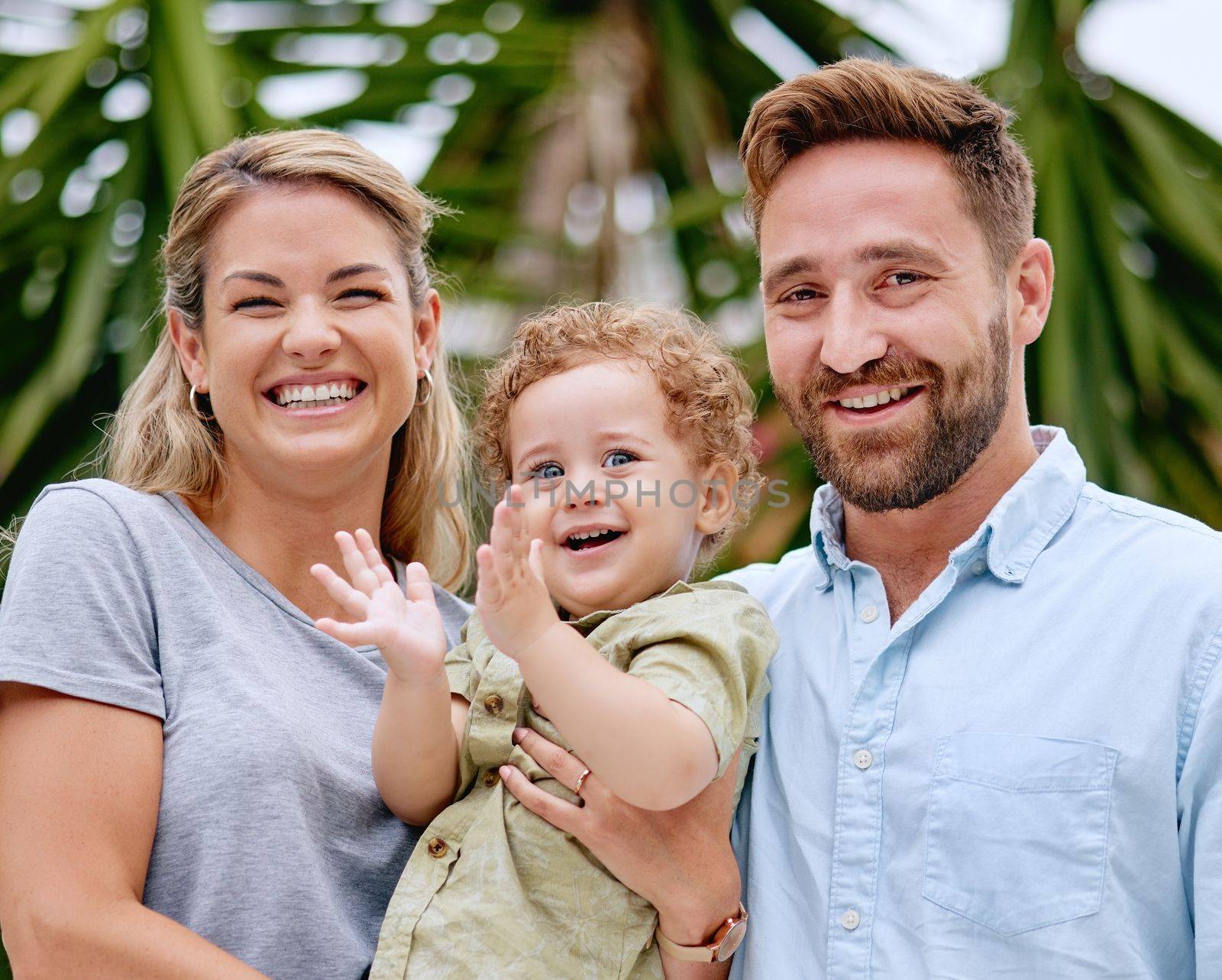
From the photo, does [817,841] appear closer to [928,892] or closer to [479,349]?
[928,892]

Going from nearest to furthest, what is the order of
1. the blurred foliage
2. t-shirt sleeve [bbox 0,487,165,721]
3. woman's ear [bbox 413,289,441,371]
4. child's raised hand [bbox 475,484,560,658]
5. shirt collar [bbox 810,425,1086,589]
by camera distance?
child's raised hand [bbox 475,484,560,658], t-shirt sleeve [bbox 0,487,165,721], shirt collar [bbox 810,425,1086,589], woman's ear [bbox 413,289,441,371], the blurred foliage

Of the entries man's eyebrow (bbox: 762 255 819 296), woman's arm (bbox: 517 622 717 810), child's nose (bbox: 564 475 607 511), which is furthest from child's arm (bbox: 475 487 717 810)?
man's eyebrow (bbox: 762 255 819 296)

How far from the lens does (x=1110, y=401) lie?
3.13m

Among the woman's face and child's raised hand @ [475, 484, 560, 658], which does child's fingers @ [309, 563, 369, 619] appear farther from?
the woman's face

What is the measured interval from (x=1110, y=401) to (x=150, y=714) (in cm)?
243

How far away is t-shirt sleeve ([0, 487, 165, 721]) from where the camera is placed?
4.97 ft

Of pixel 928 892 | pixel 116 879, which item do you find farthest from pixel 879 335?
pixel 116 879

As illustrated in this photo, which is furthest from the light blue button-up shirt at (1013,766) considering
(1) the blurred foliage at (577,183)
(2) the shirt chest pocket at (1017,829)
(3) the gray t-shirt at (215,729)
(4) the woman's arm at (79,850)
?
(1) the blurred foliage at (577,183)

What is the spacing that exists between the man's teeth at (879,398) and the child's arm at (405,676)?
629mm

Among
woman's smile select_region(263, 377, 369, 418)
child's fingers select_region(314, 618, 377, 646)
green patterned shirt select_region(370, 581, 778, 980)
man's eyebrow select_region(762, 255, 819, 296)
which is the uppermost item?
man's eyebrow select_region(762, 255, 819, 296)

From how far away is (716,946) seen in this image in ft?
5.22

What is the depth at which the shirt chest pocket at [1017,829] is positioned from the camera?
1.45 m

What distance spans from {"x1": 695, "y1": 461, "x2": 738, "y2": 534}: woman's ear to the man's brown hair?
439 mm

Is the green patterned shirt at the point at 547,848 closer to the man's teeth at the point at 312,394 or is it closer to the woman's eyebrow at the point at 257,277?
the man's teeth at the point at 312,394
